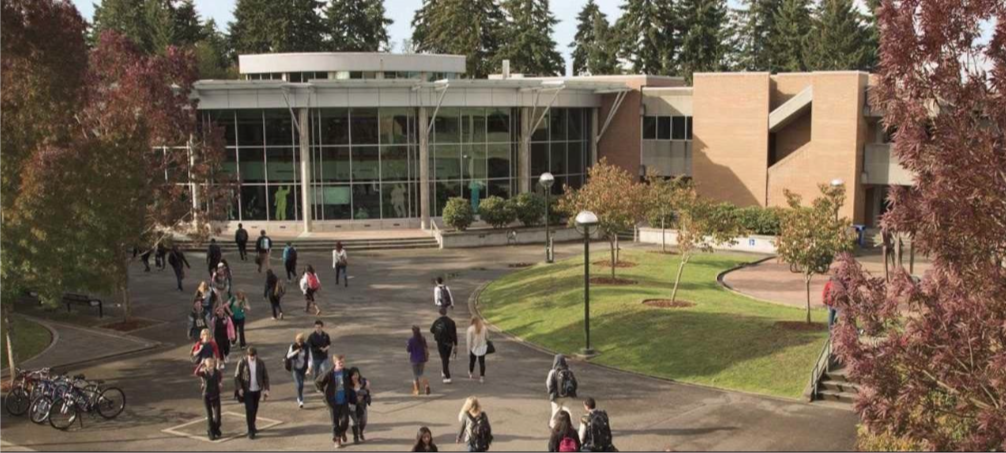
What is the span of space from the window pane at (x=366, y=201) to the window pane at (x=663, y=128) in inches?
609

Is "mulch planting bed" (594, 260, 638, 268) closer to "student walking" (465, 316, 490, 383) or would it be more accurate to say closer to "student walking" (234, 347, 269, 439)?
"student walking" (465, 316, 490, 383)

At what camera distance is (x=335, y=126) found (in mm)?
47281

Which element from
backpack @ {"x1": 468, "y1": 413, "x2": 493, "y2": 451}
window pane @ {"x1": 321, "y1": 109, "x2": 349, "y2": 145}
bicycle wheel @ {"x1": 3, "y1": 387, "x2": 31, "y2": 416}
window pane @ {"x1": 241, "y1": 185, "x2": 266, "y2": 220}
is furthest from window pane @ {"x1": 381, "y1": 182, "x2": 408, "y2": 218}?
backpack @ {"x1": 468, "y1": 413, "x2": 493, "y2": 451}

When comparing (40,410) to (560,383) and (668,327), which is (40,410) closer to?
(560,383)

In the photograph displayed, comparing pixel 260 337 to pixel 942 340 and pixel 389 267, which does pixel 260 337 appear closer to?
pixel 389 267

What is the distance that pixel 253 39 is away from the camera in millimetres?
90750

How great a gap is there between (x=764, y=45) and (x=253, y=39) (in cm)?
4854

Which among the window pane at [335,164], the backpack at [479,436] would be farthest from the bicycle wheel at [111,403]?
the window pane at [335,164]

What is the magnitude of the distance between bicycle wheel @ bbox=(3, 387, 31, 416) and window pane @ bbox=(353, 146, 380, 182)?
Result: 29.8 meters

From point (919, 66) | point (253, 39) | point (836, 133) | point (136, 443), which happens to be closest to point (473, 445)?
point (136, 443)

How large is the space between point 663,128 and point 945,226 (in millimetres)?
42879

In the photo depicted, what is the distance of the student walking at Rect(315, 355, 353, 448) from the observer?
16.4 metres

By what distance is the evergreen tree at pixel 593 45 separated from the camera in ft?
305

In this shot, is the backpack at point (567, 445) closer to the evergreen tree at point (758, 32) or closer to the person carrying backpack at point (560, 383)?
the person carrying backpack at point (560, 383)
